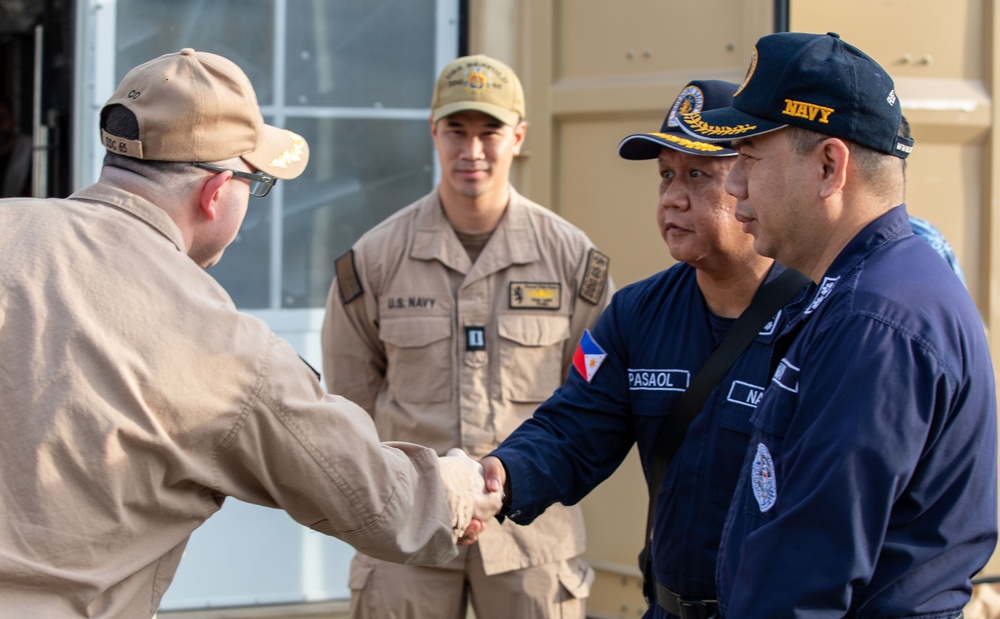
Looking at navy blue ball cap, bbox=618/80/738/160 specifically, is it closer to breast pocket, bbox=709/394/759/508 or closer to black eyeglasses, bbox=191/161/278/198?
breast pocket, bbox=709/394/759/508

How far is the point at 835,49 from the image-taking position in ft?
6.33

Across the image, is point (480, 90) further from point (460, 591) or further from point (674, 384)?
point (460, 591)

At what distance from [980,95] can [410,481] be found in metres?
2.37

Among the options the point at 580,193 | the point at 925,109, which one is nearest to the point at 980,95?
the point at 925,109

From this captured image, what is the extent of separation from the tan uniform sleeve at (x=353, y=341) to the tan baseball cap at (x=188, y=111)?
149cm

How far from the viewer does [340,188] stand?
165 inches

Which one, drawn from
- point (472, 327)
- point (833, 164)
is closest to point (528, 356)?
point (472, 327)

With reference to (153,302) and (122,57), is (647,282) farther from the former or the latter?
(122,57)

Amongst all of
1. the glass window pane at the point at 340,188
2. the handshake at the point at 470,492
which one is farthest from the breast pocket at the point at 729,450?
the glass window pane at the point at 340,188

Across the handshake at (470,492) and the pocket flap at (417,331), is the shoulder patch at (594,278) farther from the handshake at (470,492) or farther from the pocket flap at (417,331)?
the handshake at (470,492)

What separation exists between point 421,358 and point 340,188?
94 cm

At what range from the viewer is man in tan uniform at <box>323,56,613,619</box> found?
3443 millimetres

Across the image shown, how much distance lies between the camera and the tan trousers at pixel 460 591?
340 cm

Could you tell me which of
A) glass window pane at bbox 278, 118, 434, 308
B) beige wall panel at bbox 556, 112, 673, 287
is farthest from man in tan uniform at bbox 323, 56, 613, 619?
glass window pane at bbox 278, 118, 434, 308
